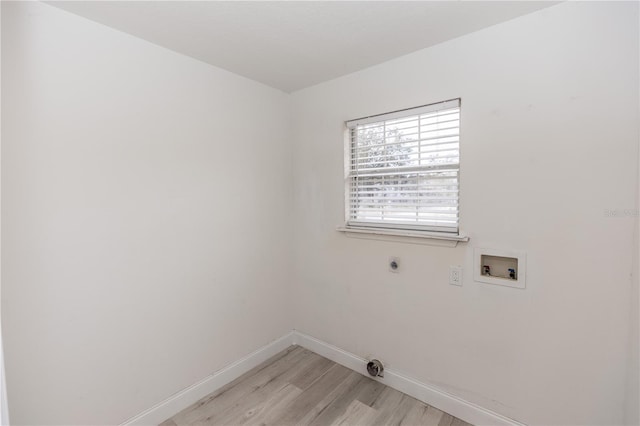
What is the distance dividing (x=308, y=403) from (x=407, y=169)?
1.77 meters

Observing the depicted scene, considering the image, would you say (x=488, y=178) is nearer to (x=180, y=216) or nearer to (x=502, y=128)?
(x=502, y=128)

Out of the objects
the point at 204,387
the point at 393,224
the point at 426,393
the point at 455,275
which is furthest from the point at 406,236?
the point at 204,387

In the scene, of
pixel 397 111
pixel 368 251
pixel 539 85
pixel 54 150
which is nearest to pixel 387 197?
pixel 368 251

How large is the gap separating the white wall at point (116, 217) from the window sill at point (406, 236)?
852mm

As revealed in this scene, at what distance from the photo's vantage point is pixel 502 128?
5.54 feet

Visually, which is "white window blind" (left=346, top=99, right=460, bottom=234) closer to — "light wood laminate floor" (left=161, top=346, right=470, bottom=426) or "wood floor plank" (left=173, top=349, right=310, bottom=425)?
"light wood laminate floor" (left=161, top=346, right=470, bottom=426)

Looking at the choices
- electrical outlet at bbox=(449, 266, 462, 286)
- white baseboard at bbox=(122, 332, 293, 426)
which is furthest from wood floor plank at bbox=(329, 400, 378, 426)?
electrical outlet at bbox=(449, 266, 462, 286)

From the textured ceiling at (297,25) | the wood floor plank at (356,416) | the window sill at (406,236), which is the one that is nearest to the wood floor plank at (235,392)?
the wood floor plank at (356,416)

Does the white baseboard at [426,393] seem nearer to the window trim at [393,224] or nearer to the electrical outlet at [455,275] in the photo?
the electrical outlet at [455,275]

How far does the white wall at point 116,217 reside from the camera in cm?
142

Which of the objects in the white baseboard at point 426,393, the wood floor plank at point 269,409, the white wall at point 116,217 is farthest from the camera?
the wood floor plank at point 269,409

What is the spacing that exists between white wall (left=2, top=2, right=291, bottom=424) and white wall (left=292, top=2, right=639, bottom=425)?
1123mm

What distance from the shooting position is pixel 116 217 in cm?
170

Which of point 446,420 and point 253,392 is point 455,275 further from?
point 253,392
